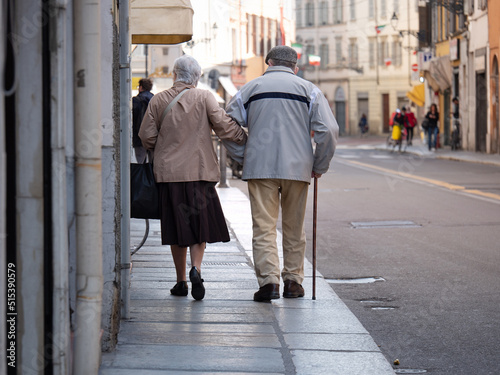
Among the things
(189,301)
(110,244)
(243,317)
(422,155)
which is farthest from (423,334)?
(422,155)

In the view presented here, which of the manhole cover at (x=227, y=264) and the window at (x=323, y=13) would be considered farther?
the window at (x=323, y=13)

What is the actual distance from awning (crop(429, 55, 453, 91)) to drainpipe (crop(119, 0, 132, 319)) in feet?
125

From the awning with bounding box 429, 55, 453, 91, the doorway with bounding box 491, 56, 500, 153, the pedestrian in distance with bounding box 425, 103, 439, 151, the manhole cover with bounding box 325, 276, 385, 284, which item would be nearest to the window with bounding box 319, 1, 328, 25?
the awning with bounding box 429, 55, 453, 91

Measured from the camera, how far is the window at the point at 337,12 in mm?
83438

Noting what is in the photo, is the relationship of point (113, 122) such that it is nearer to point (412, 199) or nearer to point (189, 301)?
point (189, 301)

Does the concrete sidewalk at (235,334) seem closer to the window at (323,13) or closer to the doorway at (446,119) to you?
the doorway at (446,119)

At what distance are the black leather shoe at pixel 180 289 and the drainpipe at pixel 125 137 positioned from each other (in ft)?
3.58

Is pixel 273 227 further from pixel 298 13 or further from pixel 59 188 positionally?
pixel 298 13

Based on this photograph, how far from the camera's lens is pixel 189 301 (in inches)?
276

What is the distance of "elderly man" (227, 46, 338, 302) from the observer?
709cm

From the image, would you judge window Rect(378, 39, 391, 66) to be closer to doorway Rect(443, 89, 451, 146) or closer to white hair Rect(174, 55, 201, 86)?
doorway Rect(443, 89, 451, 146)

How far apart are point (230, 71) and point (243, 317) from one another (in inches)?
2172

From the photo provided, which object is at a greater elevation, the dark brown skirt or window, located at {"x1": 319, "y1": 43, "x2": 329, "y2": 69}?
window, located at {"x1": 319, "y1": 43, "x2": 329, "y2": 69}

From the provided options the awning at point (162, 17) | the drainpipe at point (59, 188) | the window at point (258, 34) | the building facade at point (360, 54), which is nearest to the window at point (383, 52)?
the building facade at point (360, 54)
